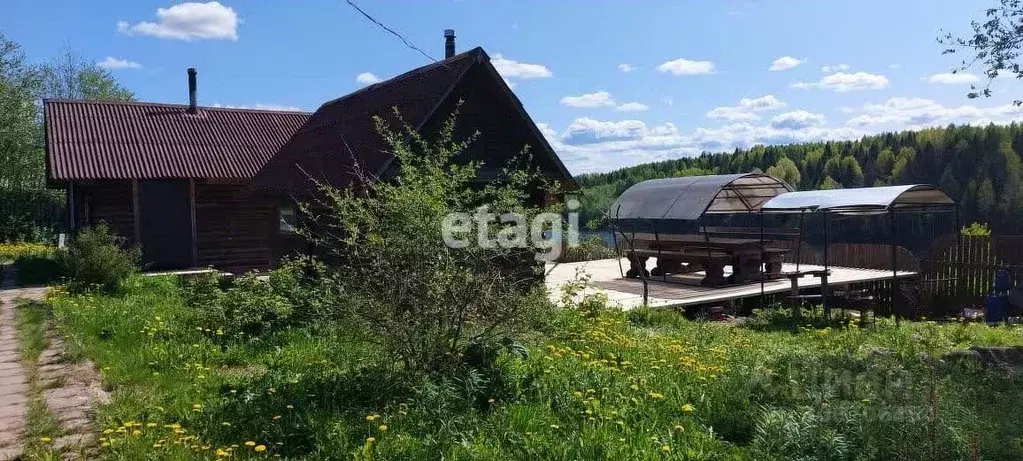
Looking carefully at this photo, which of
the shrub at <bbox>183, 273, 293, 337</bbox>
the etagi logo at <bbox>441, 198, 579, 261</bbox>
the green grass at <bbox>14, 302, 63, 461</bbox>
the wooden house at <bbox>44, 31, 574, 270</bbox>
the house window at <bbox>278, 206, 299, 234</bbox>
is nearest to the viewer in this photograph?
the green grass at <bbox>14, 302, 63, 461</bbox>

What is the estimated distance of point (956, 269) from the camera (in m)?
14.5

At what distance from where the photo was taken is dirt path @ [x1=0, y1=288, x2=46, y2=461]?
4.74 metres

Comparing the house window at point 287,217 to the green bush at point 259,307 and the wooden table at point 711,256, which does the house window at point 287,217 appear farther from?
the wooden table at point 711,256

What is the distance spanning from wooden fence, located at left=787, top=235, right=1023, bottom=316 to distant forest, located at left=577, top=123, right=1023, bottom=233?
25.8m

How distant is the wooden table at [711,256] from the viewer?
14.6 meters

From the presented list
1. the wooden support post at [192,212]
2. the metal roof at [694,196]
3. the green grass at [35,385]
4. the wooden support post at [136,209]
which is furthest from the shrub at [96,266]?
the metal roof at [694,196]

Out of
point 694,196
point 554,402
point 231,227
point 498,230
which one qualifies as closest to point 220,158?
point 231,227

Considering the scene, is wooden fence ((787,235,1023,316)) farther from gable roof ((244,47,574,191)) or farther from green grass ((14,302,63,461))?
green grass ((14,302,63,461))

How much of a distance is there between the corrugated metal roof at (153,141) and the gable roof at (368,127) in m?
2.30

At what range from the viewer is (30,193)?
26.1m

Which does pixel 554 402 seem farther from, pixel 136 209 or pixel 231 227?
pixel 231 227

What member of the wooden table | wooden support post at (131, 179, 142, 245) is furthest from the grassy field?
wooden support post at (131, 179, 142, 245)

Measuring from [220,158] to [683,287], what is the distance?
11116mm

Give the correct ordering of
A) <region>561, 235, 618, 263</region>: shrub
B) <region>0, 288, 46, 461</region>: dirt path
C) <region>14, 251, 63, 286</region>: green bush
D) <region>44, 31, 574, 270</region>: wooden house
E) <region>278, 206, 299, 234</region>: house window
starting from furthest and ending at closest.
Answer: <region>561, 235, 618, 263</region>: shrub
<region>278, 206, 299, 234</region>: house window
<region>14, 251, 63, 286</region>: green bush
<region>44, 31, 574, 270</region>: wooden house
<region>0, 288, 46, 461</region>: dirt path
